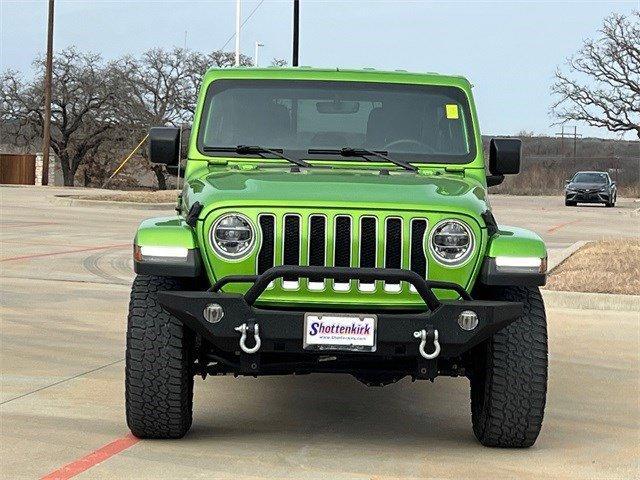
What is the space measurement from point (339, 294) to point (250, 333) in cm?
49

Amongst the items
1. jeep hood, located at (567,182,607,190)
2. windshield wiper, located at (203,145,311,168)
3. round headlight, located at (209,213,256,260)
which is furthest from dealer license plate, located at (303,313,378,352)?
jeep hood, located at (567,182,607,190)

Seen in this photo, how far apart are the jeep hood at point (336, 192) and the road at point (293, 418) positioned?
1.23 meters

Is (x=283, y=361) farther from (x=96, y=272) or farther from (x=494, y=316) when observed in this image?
(x=96, y=272)

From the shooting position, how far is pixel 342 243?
6.75 m

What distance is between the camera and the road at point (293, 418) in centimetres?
659

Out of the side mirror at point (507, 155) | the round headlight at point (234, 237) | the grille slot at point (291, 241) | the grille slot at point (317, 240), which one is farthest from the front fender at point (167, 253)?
the side mirror at point (507, 155)

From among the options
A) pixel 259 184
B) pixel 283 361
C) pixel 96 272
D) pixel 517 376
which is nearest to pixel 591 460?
pixel 517 376

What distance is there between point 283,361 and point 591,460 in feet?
5.30

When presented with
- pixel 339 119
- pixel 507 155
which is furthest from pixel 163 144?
pixel 507 155

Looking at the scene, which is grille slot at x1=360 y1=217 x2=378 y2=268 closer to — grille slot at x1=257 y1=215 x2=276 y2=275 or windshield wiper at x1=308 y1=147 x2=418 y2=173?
grille slot at x1=257 y1=215 x2=276 y2=275

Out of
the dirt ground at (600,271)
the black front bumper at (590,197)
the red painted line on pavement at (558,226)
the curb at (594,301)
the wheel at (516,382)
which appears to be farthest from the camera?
the black front bumper at (590,197)

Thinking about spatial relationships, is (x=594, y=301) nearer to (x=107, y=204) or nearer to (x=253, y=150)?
(x=253, y=150)

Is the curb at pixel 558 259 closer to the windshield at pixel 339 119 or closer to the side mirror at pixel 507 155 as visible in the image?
the side mirror at pixel 507 155

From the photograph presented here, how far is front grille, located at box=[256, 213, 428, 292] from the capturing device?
22.1 ft
